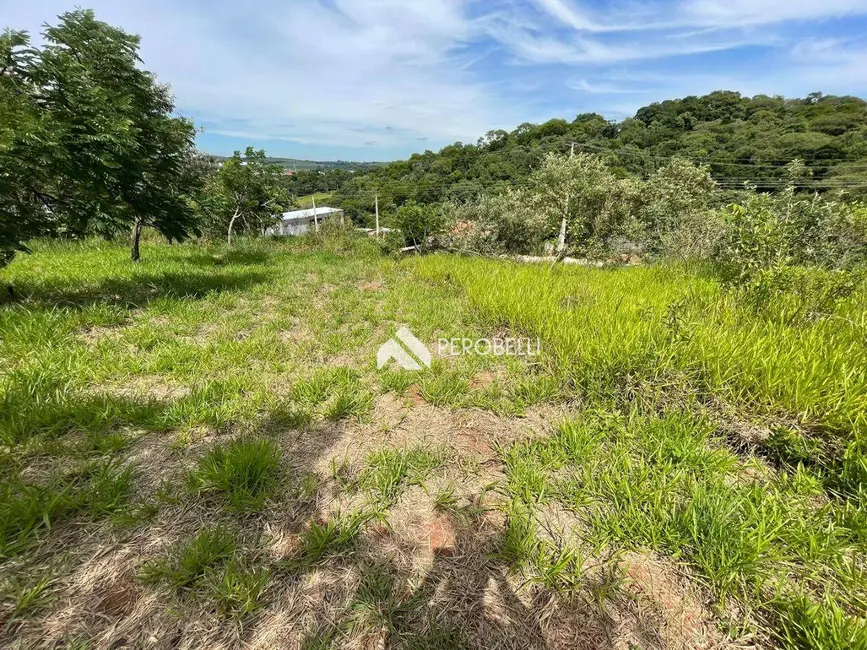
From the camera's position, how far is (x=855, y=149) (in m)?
29.0

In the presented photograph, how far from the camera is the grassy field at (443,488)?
120 centimetres

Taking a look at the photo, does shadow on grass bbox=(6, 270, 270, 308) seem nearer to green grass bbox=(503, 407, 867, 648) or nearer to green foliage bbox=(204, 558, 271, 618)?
green foliage bbox=(204, 558, 271, 618)

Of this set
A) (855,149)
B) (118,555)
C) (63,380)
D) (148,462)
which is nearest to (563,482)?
(118,555)

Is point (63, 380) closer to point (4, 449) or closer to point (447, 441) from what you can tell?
point (4, 449)

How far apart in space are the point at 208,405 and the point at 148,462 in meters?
0.51

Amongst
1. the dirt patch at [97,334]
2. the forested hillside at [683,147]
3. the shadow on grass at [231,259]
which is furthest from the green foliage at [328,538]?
the forested hillside at [683,147]

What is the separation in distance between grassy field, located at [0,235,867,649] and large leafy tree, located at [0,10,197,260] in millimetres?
1246

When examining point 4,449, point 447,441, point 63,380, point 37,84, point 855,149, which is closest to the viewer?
point 4,449

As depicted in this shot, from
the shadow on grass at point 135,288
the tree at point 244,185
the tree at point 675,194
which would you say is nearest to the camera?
the shadow on grass at point 135,288

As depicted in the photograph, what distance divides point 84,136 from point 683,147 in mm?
45430

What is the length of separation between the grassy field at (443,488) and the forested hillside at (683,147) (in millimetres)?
21217

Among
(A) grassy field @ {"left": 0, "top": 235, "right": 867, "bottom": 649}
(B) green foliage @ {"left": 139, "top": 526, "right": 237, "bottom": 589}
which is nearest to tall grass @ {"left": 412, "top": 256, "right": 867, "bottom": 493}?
(A) grassy field @ {"left": 0, "top": 235, "right": 867, "bottom": 649}

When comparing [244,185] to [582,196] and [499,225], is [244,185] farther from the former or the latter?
[582,196]

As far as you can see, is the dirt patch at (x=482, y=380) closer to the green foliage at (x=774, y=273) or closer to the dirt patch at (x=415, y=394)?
the dirt patch at (x=415, y=394)
